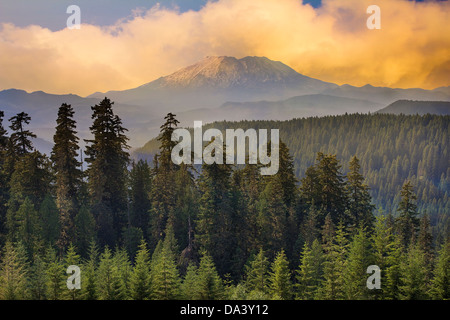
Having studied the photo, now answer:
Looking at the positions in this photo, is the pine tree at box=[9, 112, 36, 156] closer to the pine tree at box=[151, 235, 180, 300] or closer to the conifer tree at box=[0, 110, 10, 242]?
the conifer tree at box=[0, 110, 10, 242]

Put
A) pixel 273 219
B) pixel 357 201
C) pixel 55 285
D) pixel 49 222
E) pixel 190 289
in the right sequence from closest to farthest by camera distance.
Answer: pixel 55 285, pixel 190 289, pixel 49 222, pixel 273 219, pixel 357 201

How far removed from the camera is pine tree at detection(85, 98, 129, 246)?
4253 centimetres

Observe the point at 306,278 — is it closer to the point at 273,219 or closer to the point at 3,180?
the point at 273,219

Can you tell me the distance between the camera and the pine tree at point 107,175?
140 feet

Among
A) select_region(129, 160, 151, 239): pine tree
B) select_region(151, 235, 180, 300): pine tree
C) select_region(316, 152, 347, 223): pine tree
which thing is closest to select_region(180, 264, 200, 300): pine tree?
select_region(151, 235, 180, 300): pine tree

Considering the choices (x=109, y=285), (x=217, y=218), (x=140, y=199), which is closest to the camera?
(x=109, y=285)

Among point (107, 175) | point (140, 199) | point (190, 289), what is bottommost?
point (190, 289)

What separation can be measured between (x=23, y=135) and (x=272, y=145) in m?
30.0

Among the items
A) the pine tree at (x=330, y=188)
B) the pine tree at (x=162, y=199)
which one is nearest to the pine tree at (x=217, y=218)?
the pine tree at (x=162, y=199)

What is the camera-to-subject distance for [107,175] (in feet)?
145

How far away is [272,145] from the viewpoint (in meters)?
45.8

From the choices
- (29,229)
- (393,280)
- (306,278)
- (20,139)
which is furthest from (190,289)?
(20,139)

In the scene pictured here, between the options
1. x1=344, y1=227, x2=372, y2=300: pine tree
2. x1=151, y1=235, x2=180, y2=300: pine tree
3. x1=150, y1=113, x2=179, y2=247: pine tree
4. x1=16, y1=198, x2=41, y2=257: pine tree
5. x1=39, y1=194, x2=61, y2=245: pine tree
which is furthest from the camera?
x1=150, y1=113, x2=179, y2=247: pine tree
